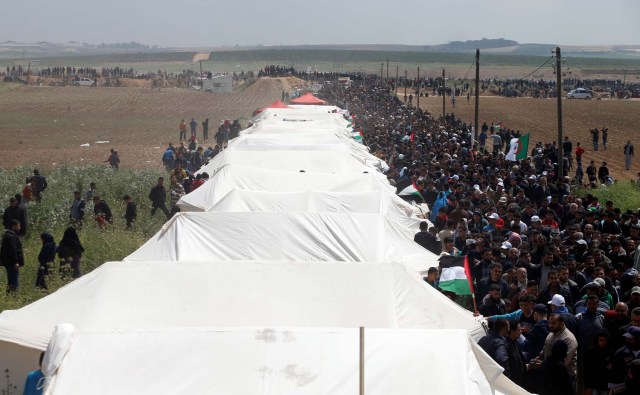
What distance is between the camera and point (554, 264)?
449 inches

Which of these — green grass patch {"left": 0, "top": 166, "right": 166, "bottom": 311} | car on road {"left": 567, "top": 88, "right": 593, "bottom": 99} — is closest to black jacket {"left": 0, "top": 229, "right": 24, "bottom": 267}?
green grass patch {"left": 0, "top": 166, "right": 166, "bottom": 311}

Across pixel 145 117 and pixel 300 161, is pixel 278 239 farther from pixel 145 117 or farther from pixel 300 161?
pixel 145 117

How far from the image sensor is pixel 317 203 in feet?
47.3

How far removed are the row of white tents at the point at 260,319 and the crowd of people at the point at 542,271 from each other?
603mm

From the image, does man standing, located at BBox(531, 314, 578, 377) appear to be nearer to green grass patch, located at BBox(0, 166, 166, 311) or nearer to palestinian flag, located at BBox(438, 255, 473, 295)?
palestinian flag, located at BBox(438, 255, 473, 295)

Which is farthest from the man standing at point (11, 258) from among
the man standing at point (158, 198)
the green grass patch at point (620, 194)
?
the green grass patch at point (620, 194)

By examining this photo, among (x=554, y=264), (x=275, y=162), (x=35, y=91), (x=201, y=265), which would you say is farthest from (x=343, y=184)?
(x=35, y=91)

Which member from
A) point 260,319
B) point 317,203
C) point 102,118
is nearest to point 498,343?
point 260,319

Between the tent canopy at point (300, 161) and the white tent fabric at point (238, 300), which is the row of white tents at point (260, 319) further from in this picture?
the tent canopy at point (300, 161)

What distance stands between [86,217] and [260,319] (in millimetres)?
10198

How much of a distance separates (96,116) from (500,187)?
124 feet

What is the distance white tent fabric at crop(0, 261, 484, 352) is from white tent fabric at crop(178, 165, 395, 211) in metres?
6.84

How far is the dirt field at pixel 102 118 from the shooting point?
3462 cm

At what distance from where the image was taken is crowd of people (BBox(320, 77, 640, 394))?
8.33 meters
